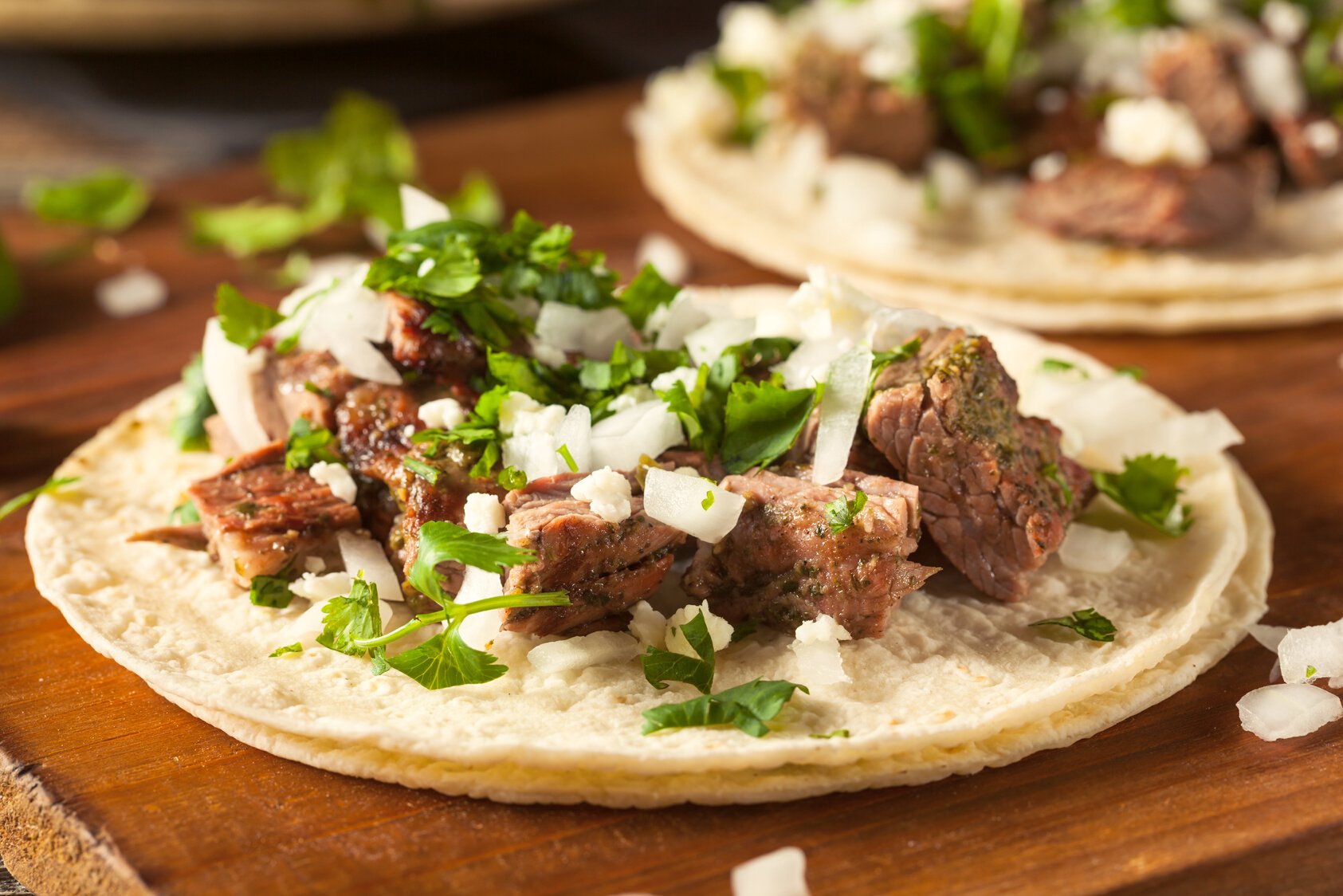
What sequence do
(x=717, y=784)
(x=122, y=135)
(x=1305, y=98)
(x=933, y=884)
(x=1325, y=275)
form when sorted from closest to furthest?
(x=933, y=884) → (x=717, y=784) → (x=1325, y=275) → (x=1305, y=98) → (x=122, y=135)

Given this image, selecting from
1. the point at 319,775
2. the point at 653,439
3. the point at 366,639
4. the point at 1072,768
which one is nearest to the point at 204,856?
the point at 319,775

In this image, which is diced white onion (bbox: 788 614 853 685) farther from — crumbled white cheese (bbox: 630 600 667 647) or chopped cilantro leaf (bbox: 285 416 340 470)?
chopped cilantro leaf (bbox: 285 416 340 470)

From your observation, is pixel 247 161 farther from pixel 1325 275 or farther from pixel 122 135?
pixel 1325 275

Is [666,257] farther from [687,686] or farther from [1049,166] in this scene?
[687,686]

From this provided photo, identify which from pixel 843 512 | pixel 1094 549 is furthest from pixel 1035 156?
pixel 843 512

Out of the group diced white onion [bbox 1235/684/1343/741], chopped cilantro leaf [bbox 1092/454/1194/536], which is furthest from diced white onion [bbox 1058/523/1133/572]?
diced white onion [bbox 1235/684/1343/741]

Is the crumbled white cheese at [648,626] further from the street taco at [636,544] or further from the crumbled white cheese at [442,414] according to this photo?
the crumbled white cheese at [442,414]
